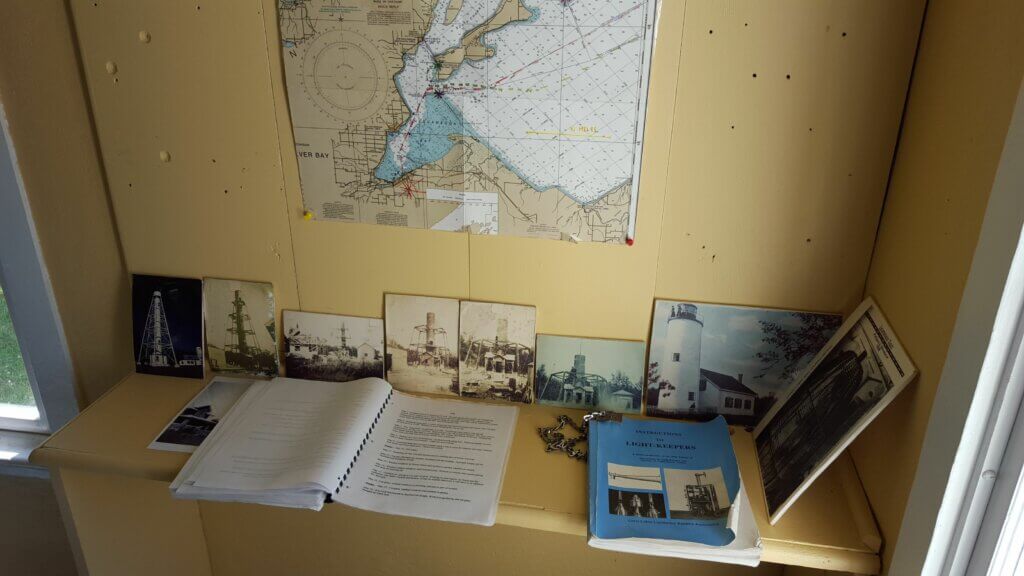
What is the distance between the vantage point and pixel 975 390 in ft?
2.50

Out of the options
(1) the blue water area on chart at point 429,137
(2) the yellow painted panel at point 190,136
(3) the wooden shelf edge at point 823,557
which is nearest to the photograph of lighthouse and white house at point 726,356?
(3) the wooden shelf edge at point 823,557

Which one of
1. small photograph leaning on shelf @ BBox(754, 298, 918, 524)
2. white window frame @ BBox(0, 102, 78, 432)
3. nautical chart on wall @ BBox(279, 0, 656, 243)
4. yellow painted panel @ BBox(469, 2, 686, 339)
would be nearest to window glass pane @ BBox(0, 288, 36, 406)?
white window frame @ BBox(0, 102, 78, 432)

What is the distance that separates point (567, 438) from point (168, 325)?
81cm

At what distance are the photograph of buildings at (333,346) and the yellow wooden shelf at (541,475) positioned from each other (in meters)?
0.21

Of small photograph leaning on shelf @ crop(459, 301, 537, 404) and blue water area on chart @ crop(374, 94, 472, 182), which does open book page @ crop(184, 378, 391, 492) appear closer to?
small photograph leaning on shelf @ crop(459, 301, 537, 404)

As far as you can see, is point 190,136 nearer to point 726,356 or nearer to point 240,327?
point 240,327

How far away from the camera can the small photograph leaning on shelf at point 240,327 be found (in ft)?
4.42

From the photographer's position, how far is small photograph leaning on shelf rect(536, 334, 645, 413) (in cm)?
126

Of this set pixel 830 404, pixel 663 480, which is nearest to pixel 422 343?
pixel 663 480

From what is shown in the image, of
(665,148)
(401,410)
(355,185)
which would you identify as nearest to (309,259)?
(355,185)

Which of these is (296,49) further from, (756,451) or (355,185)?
(756,451)

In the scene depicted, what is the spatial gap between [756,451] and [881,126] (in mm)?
558

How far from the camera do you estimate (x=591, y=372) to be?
1282 mm

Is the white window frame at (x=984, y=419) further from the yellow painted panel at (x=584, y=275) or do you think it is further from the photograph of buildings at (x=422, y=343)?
the photograph of buildings at (x=422, y=343)
